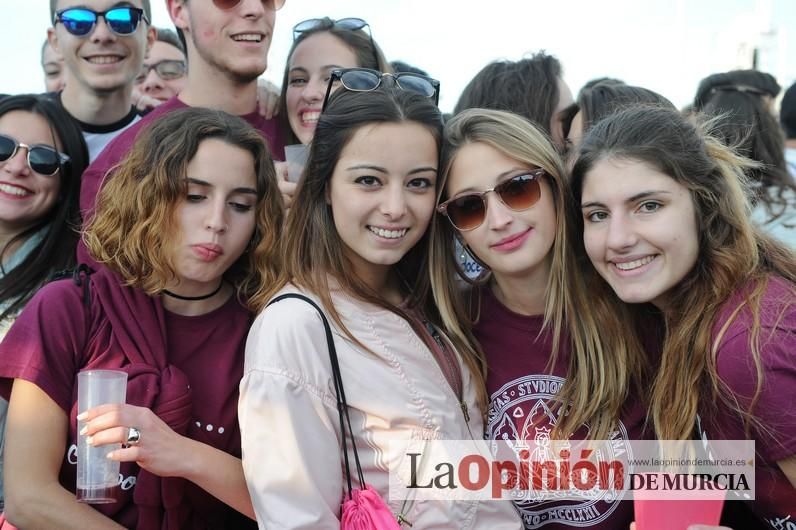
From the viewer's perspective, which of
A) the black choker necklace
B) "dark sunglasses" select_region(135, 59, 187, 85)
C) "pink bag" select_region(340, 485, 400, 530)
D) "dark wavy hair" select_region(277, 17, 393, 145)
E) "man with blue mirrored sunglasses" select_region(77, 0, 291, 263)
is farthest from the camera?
"dark sunglasses" select_region(135, 59, 187, 85)

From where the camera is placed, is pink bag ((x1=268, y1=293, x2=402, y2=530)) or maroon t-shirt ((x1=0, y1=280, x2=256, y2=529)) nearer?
pink bag ((x1=268, y1=293, x2=402, y2=530))

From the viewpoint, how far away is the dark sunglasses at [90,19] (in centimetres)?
442

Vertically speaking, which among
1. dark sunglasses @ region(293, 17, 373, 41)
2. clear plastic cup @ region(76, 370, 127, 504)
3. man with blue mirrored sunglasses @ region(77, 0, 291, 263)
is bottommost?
clear plastic cup @ region(76, 370, 127, 504)

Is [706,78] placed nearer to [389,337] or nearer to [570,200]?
[570,200]

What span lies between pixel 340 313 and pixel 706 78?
11.1 ft

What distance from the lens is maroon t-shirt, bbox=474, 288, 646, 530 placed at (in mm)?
2688

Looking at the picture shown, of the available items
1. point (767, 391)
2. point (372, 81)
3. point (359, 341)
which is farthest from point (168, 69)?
point (767, 391)

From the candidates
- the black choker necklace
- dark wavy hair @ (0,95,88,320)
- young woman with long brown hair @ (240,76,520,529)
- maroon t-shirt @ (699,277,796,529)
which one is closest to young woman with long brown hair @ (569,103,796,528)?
maroon t-shirt @ (699,277,796,529)

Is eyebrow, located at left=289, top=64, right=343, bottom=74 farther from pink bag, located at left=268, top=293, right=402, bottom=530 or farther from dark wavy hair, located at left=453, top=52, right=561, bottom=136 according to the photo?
pink bag, located at left=268, top=293, right=402, bottom=530

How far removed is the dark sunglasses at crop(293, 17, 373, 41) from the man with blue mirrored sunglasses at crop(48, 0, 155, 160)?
988 mm

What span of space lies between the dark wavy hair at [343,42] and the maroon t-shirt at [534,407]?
5.73 feet

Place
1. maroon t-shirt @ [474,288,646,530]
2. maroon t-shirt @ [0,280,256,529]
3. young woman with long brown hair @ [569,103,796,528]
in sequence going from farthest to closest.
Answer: maroon t-shirt @ [474,288,646,530] → maroon t-shirt @ [0,280,256,529] → young woman with long brown hair @ [569,103,796,528]

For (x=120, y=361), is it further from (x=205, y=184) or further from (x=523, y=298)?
(x=523, y=298)

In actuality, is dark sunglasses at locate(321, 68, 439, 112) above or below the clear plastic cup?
above
